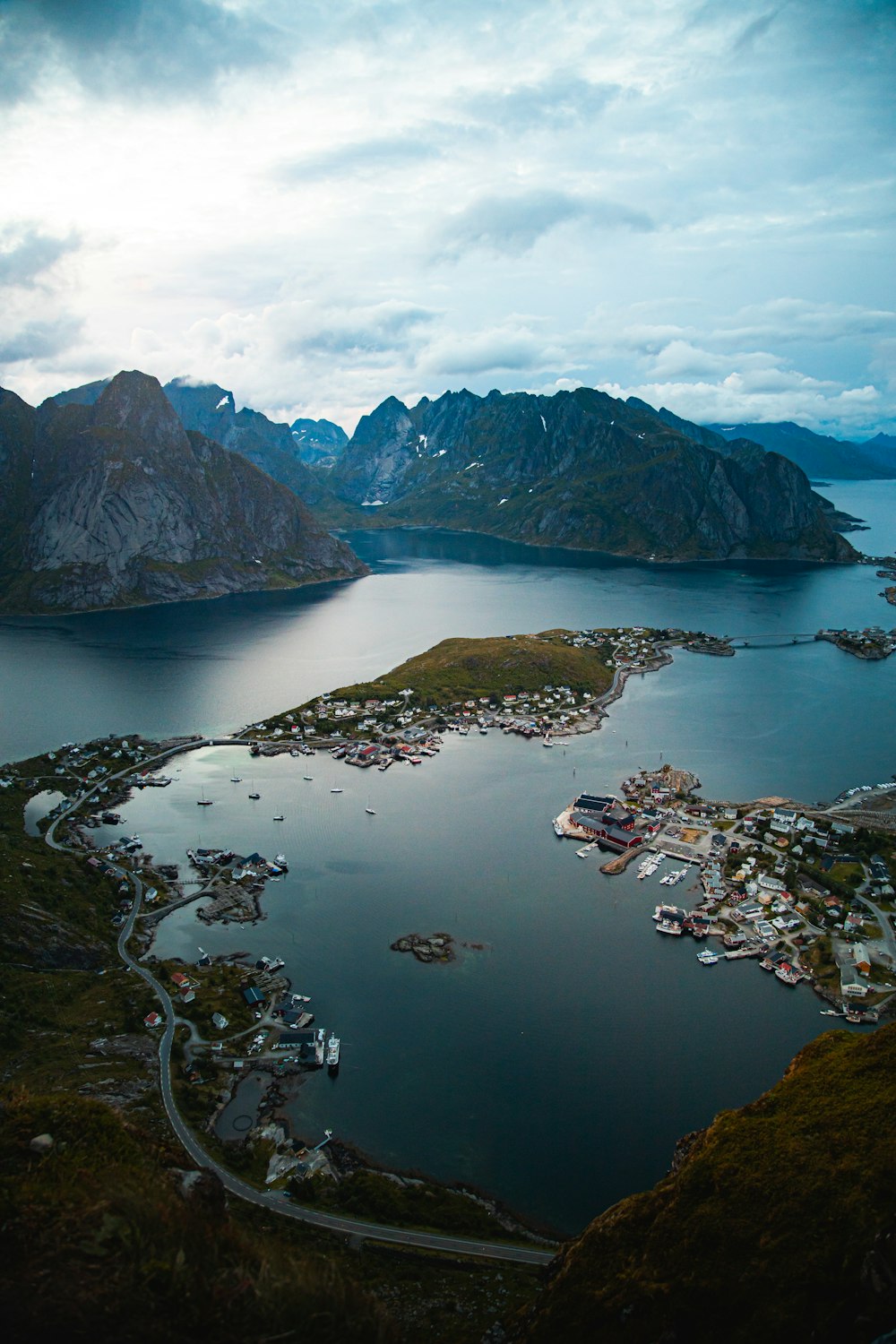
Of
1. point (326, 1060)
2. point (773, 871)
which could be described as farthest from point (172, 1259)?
point (773, 871)

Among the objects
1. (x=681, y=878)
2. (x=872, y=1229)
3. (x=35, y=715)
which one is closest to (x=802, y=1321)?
(x=872, y=1229)

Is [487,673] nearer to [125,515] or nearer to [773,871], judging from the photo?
[773,871]

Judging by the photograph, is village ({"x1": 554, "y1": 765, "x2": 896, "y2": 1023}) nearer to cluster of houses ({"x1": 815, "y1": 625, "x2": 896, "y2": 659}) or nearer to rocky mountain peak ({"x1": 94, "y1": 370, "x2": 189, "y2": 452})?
cluster of houses ({"x1": 815, "y1": 625, "x2": 896, "y2": 659})

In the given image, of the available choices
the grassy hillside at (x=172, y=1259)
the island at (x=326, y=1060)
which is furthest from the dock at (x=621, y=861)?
the grassy hillside at (x=172, y=1259)

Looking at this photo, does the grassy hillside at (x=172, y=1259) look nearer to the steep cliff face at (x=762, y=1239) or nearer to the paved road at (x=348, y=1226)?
the paved road at (x=348, y=1226)

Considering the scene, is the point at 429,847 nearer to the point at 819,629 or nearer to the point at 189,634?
→ the point at 189,634
